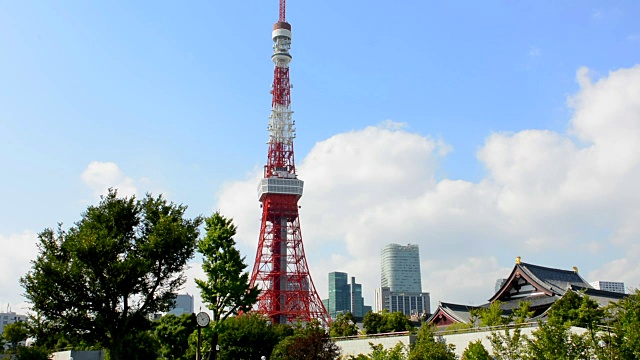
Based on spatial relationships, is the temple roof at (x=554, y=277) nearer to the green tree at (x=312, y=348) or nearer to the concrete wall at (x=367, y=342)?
the concrete wall at (x=367, y=342)

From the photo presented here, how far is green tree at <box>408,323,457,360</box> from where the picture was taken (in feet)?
72.2

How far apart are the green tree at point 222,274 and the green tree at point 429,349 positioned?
6852mm

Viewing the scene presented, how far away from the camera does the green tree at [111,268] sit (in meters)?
25.4

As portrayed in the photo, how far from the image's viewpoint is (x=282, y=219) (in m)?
69.2

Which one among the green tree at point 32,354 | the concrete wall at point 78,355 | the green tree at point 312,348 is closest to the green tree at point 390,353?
the green tree at point 312,348

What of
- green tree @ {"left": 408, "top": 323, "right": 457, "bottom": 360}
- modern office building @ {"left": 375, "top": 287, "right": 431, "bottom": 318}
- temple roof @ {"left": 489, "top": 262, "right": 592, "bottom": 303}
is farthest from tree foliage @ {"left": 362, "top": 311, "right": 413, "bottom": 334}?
modern office building @ {"left": 375, "top": 287, "right": 431, "bottom": 318}

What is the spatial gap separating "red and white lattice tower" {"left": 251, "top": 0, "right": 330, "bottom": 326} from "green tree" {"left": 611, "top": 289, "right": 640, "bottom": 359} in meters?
46.2

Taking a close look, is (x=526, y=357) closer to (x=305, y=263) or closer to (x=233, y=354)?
(x=233, y=354)

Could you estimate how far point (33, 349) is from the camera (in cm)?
3164

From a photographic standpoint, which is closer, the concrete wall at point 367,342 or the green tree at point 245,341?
the concrete wall at point 367,342

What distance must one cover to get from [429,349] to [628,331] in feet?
25.1

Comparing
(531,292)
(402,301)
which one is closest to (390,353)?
(531,292)

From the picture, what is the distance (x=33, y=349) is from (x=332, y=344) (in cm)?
1662

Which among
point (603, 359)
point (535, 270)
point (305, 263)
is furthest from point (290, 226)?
point (603, 359)
